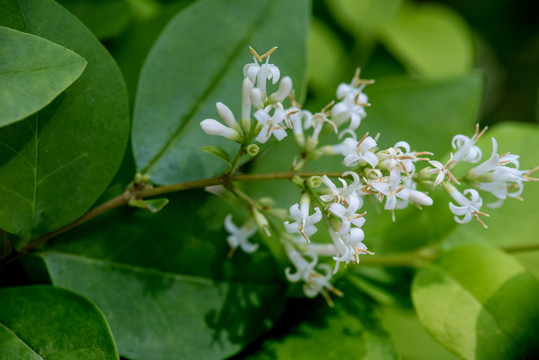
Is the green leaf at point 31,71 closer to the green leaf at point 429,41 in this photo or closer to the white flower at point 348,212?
the white flower at point 348,212

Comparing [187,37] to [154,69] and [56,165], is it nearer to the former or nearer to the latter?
[154,69]

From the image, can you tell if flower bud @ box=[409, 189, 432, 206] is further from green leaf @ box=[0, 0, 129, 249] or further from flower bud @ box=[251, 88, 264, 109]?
green leaf @ box=[0, 0, 129, 249]

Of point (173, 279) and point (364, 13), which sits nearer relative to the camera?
point (173, 279)

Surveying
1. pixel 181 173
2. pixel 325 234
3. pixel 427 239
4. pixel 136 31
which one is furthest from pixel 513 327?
pixel 136 31

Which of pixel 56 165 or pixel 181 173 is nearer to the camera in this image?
pixel 56 165

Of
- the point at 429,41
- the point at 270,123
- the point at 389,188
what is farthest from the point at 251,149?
the point at 429,41

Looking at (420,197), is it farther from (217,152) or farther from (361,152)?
(217,152)
